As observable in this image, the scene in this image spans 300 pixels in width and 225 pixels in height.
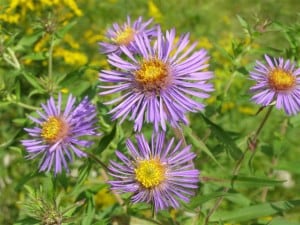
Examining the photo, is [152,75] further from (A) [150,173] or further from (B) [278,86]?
(B) [278,86]

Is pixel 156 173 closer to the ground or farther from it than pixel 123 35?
closer to the ground

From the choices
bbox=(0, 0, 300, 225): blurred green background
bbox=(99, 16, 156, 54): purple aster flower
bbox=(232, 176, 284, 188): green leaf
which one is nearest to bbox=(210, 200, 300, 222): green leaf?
bbox=(0, 0, 300, 225): blurred green background

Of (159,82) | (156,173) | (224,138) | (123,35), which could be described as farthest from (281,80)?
(123,35)

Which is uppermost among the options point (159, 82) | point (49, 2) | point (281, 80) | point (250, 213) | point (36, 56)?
point (49, 2)

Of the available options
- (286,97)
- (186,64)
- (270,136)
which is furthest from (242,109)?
(186,64)

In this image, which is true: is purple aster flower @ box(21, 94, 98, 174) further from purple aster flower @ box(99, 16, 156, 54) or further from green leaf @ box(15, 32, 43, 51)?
green leaf @ box(15, 32, 43, 51)

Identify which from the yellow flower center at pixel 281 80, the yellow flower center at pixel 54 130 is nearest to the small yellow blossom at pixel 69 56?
the yellow flower center at pixel 54 130
